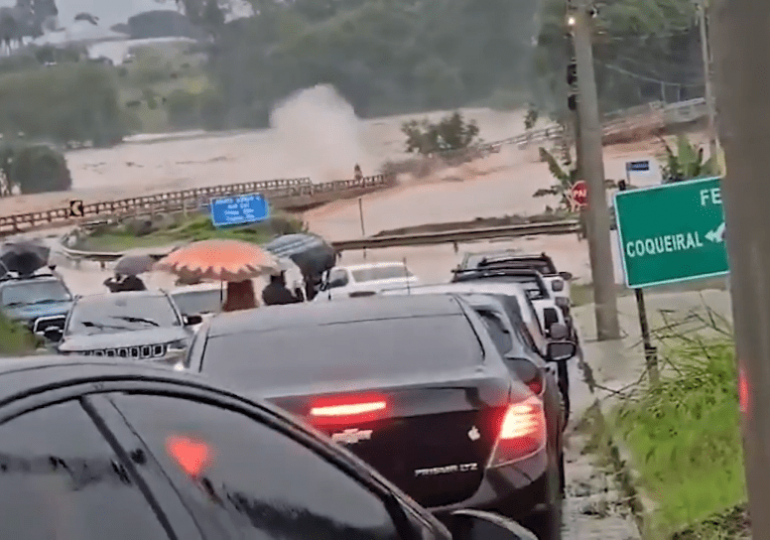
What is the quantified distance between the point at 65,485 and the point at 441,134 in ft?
86.9

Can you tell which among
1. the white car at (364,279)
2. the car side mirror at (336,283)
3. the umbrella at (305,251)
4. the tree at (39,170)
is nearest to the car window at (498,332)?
the white car at (364,279)

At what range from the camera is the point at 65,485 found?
2504 mm

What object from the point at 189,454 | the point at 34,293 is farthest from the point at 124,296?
the point at 189,454

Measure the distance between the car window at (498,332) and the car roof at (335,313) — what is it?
0.29 metres

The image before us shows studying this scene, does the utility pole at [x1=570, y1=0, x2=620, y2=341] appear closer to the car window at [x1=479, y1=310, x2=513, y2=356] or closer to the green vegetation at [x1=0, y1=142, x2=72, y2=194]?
the car window at [x1=479, y1=310, x2=513, y2=356]

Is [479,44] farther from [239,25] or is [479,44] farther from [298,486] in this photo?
[298,486]

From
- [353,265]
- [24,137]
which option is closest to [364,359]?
[353,265]

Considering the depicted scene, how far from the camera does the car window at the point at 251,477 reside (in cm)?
274

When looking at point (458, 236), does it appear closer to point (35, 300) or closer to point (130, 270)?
point (130, 270)

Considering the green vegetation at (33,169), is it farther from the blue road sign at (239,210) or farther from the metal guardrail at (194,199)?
the blue road sign at (239,210)

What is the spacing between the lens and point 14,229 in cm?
2730

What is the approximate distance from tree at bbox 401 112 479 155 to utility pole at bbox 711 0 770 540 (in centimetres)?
2392

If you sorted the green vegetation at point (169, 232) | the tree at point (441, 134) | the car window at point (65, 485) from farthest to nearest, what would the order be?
the tree at point (441, 134) < the green vegetation at point (169, 232) < the car window at point (65, 485)

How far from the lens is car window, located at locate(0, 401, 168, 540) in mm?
2385
